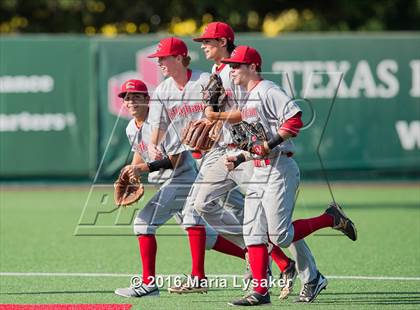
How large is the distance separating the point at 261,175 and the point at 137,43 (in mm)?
10555

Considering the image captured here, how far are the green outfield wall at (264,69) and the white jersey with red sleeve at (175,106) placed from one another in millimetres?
9214

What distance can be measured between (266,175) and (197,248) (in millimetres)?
1013

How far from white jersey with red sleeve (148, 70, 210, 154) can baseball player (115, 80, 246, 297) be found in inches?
2.8

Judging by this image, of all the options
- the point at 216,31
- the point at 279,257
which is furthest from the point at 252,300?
the point at 216,31

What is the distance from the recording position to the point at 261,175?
7805 mm

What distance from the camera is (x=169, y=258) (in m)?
10.6

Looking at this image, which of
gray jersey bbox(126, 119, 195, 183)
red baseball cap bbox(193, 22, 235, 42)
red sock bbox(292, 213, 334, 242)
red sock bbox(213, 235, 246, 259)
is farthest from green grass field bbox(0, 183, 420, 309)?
red baseball cap bbox(193, 22, 235, 42)

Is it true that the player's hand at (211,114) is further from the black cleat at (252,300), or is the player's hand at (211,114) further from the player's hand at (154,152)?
the black cleat at (252,300)

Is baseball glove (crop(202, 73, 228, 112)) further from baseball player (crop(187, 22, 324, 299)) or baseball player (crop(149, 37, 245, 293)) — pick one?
baseball player (crop(149, 37, 245, 293))

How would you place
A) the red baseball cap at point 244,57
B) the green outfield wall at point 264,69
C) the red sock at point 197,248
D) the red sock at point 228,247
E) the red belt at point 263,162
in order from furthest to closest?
1. the green outfield wall at point 264,69
2. the red sock at point 228,247
3. the red sock at point 197,248
4. the red belt at point 263,162
5. the red baseball cap at point 244,57

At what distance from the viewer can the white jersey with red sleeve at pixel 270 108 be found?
7625 mm

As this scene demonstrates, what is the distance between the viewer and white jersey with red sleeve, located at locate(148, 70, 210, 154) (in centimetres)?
830

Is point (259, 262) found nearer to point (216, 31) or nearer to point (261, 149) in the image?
point (261, 149)

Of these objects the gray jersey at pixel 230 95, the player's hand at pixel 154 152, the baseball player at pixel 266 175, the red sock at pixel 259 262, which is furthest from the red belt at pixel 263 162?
the player's hand at pixel 154 152
